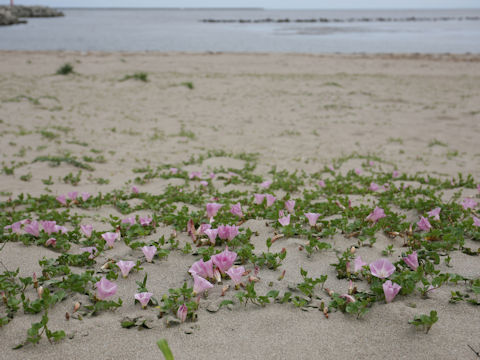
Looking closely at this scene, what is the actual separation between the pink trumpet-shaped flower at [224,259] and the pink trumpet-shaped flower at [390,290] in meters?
0.87

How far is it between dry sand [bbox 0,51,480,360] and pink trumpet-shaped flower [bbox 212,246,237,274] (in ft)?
0.61

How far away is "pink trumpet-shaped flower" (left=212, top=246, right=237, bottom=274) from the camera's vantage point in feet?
7.54

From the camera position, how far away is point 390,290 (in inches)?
81.3

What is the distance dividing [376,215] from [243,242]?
1.18 metres

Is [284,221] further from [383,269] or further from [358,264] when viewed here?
[383,269]

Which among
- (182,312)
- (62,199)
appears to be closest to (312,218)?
(182,312)

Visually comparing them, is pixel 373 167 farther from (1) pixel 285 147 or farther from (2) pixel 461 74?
(2) pixel 461 74

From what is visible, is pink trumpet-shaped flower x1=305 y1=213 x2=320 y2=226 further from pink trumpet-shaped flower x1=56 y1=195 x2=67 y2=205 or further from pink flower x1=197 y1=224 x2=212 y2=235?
pink trumpet-shaped flower x1=56 y1=195 x2=67 y2=205

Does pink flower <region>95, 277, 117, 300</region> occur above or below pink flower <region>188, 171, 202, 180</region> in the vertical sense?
above

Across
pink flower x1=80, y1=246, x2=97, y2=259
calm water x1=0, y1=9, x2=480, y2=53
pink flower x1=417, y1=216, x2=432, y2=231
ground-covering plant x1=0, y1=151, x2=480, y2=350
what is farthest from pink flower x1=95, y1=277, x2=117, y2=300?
calm water x1=0, y1=9, x2=480, y2=53

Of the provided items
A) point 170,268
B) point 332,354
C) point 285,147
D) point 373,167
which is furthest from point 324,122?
point 332,354

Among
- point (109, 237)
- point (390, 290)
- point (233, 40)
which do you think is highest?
point (233, 40)

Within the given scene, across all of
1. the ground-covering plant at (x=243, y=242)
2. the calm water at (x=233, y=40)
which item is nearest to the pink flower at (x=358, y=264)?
the ground-covering plant at (x=243, y=242)

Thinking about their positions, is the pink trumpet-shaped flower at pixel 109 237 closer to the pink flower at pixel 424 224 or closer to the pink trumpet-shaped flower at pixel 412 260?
the pink trumpet-shaped flower at pixel 412 260
